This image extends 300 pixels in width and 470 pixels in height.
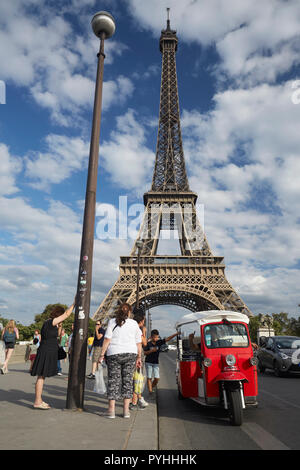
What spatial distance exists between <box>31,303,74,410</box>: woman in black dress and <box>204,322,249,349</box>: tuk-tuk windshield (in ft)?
8.96

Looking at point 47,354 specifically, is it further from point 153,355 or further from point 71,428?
point 153,355

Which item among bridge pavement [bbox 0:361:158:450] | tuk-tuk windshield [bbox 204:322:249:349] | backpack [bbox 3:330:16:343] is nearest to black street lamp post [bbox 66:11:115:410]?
bridge pavement [bbox 0:361:158:450]

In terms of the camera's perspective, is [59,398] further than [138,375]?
Yes

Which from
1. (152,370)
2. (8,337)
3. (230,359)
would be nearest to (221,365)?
(230,359)

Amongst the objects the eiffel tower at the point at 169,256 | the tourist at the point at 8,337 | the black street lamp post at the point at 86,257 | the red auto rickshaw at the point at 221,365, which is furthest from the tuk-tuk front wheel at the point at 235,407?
the eiffel tower at the point at 169,256

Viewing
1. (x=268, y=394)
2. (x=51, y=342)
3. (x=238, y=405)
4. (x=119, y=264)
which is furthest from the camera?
(x=119, y=264)

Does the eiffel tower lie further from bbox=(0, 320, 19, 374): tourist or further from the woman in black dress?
the woman in black dress

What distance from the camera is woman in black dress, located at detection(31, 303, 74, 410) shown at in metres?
6.51

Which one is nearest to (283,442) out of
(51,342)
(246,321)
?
(246,321)

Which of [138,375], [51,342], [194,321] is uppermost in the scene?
[194,321]

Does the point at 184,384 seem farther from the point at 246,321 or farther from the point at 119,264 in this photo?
the point at 119,264

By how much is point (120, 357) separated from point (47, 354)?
1584 mm
